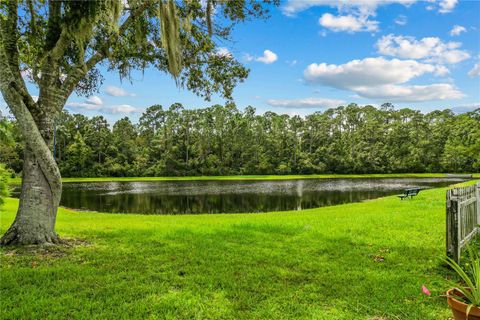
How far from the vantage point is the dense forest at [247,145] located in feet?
237

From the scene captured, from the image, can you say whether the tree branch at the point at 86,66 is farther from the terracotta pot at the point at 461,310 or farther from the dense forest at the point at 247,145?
the dense forest at the point at 247,145

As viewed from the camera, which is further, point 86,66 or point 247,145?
point 247,145

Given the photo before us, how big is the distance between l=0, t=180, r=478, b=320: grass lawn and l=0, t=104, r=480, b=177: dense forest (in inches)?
2604

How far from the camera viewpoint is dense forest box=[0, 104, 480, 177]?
72.2 meters

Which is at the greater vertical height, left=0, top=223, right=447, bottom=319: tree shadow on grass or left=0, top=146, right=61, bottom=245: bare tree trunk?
left=0, top=146, right=61, bottom=245: bare tree trunk

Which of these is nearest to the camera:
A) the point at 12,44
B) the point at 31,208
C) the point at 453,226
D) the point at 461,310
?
the point at 461,310

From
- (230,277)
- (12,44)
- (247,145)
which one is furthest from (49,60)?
(247,145)

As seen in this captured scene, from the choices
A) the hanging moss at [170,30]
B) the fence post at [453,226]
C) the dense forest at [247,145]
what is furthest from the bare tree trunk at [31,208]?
the dense forest at [247,145]

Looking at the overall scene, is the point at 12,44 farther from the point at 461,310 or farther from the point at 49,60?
the point at 461,310

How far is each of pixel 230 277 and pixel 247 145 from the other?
77.3m

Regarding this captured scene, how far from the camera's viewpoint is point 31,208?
7145mm

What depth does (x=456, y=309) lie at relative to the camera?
12.1 feet

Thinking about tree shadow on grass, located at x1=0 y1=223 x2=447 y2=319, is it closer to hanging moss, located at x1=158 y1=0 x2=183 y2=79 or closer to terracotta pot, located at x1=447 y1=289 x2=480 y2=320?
terracotta pot, located at x1=447 y1=289 x2=480 y2=320

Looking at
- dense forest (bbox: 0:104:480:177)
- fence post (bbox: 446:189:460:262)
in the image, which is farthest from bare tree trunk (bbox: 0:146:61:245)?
dense forest (bbox: 0:104:480:177)
